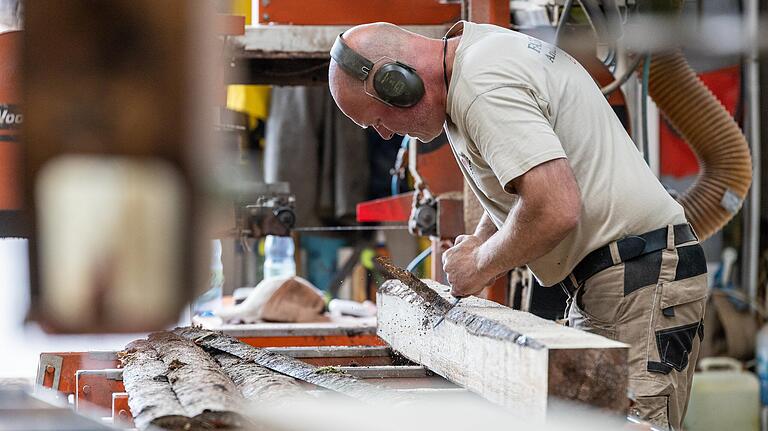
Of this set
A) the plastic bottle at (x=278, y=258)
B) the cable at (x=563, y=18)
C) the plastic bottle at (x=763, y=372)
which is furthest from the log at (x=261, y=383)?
the plastic bottle at (x=278, y=258)

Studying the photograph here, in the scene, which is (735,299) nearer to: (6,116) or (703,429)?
(703,429)

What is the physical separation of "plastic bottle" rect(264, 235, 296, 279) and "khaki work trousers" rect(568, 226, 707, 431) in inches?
155

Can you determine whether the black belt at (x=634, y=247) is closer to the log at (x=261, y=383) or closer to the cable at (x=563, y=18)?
the log at (x=261, y=383)

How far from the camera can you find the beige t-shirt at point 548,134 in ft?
6.06

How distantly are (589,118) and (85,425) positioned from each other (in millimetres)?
1369

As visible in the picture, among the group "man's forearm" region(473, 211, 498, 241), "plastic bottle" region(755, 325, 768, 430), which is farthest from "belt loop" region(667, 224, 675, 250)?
"plastic bottle" region(755, 325, 768, 430)

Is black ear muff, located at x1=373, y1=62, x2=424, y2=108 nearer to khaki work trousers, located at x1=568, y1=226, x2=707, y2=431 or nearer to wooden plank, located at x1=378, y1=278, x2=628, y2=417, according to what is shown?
wooden plank, located at x1=378, y1=278, x2=628, y2=417

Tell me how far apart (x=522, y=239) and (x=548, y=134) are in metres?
0.22

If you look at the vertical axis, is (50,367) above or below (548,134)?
below

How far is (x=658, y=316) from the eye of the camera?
6.69 feet

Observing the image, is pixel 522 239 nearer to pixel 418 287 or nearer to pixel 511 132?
pixel 511 132

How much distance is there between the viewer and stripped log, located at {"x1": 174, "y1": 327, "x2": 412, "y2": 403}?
1644mm

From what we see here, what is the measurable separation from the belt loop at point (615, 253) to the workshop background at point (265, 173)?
18.9 inches

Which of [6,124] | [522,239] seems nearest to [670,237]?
[522,239]
